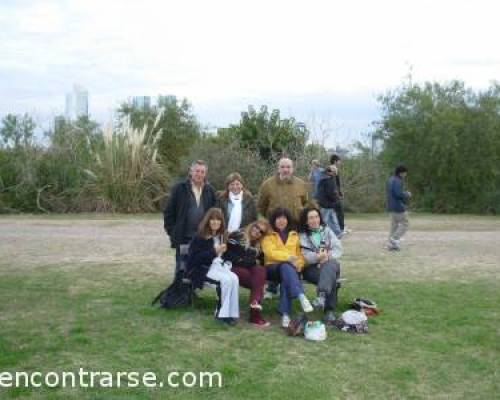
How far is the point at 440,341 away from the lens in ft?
19.4

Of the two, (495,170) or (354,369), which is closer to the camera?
(354,369)

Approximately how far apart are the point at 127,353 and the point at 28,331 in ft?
3.94

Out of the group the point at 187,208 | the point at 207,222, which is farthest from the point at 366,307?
the point at 187,208

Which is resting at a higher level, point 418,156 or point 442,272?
point 418,156

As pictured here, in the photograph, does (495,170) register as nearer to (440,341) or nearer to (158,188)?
(158,188)

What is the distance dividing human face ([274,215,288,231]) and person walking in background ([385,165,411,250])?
5279 mm

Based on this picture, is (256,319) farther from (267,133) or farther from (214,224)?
(267,133)

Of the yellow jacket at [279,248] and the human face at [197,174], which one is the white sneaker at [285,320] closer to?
the yellow jacket at [279,248]

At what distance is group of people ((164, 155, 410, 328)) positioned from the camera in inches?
260

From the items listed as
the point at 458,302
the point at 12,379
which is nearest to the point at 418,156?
the point at 458,302

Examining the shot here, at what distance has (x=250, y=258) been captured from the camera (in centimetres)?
686

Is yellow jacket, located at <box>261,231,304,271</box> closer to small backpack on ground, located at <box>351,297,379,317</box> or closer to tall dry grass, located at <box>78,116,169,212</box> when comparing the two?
small backpack on ground, located at <box>351,297,379,317</box>

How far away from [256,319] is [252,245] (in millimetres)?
902

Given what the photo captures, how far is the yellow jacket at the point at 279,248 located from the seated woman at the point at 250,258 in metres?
0.08
